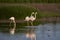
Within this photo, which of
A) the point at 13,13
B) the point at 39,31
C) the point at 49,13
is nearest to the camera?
the point at 39,31

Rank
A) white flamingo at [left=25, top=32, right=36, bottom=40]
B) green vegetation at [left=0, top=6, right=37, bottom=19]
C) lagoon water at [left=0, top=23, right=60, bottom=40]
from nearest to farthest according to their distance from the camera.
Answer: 1. lagoon water at [left=0, top=23, right=60, bottom=40]
2. white flamingo at [left=25, top=32, right=36, bottom=40]
3. green vegetation at [left=0, top=6, right=37, bottom=19]

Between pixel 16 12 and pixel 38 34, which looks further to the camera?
pixel 16 12

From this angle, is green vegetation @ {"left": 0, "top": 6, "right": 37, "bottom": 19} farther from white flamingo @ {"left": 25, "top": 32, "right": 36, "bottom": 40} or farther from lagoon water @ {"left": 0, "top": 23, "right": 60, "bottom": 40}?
white flamingo @ {"left": 25, "top": 32, "right": 36, "bottom": 40}

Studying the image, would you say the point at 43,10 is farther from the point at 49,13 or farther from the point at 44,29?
the point at 44,29

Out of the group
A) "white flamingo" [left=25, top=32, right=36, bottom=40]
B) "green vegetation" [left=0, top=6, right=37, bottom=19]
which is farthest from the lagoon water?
"green vegetation" [left=0, top=6, right=37, bottom=19]

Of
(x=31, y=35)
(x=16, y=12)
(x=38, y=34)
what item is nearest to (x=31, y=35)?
(x=31, y=35)

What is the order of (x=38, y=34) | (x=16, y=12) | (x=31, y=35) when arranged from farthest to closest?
1. (x=16, y=12)
2. (x=38, y=34)
3. (x=31, y=35)

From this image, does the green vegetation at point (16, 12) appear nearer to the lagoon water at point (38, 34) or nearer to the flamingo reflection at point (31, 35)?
the lagoon water at point (38, 34)

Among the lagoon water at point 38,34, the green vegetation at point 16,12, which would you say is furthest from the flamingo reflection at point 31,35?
the green vegetation at point 16,12

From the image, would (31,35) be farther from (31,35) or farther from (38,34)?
(38,34)

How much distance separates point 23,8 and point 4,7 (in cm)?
112

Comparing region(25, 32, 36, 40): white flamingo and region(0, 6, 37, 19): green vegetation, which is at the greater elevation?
region(25, 32, 36, 40): white flamingo

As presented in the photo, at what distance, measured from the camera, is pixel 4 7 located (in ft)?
55.1

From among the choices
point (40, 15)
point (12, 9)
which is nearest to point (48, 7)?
point (40, 15)
